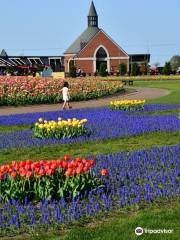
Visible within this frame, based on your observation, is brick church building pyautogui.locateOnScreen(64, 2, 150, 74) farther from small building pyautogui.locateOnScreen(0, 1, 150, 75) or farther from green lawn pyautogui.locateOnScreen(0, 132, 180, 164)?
green lawn pyautogui.locateOnScreen(0, 132, 180, 164)

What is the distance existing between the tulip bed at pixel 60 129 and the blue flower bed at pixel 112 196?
408 centimetres

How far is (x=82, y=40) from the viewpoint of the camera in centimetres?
11756

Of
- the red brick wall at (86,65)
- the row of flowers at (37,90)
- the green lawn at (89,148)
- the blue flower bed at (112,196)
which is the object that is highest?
the blue flower bed at (112,196)

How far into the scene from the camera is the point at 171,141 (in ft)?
46.9

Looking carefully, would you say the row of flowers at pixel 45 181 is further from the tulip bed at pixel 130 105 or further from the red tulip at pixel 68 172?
the tulip bed at pixel 130 105

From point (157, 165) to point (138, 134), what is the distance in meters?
5.21

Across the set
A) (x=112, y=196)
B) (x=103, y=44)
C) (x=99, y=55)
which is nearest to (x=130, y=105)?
(x=112, y=196)

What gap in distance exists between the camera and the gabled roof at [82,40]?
114 metres

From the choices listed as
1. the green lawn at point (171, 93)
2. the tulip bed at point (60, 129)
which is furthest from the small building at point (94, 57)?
the tulip bed at point (60, 129)

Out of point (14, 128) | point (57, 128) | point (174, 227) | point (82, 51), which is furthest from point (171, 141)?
point (82, 51)

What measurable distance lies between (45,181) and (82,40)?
4353 inches

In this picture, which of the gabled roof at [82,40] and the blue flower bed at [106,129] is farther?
the gabled roof at [82,40]

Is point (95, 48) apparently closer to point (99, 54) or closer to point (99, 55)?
point (99, 54)

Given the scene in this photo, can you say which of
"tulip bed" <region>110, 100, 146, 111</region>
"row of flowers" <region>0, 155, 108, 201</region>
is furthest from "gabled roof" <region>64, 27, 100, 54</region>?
"row of flowers" <region>0, 155, 108, 201</region>
